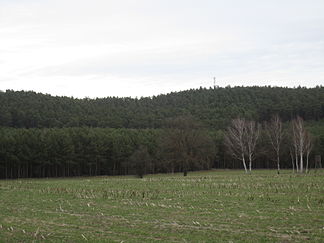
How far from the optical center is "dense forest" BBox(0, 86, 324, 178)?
241 feet

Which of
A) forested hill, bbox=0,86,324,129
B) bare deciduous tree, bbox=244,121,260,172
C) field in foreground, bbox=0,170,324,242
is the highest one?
forested hill, bbox=0,86,324,129

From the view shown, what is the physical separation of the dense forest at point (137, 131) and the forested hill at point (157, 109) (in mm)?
345

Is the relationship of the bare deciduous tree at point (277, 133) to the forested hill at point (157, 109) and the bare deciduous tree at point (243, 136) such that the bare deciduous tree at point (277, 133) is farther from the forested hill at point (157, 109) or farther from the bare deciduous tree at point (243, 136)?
the forested hill at point (157, 109)

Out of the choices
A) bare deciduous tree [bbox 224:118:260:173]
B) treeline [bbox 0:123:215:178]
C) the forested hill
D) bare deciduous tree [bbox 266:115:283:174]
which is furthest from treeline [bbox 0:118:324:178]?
the forested hill

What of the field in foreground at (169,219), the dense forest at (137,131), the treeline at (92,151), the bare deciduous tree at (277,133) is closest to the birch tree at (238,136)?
the treeline at (92,151)

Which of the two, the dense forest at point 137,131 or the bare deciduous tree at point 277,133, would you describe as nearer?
the bare deciduous tree at point 277,133

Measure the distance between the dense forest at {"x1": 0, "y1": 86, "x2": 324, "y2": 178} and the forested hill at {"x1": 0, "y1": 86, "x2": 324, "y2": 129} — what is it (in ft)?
1.13

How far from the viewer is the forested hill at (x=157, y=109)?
467 ft

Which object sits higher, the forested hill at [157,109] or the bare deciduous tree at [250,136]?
the forested hill at [157,109]

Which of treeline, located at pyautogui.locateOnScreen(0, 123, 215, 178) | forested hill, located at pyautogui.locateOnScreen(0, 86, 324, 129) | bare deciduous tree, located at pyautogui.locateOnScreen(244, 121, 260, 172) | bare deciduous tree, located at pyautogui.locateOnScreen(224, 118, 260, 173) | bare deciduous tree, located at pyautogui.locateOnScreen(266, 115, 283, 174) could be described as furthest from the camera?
forested hill, located at pyautogui.locateOnScreen(0, 86, 324, 129)

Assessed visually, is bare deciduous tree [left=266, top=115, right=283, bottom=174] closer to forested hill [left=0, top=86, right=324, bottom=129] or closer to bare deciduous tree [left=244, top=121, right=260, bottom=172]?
bare deciduous tree [left=244, top=121, right=260, bottom=172]

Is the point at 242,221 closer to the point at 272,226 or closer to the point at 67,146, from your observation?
the point at 272,226

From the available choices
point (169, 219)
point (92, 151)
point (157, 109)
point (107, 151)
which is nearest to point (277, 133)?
point (107, 151)

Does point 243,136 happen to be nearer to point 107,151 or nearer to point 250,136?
point 250,136
